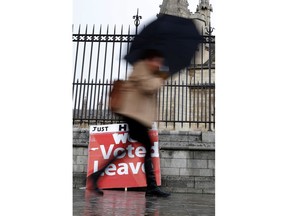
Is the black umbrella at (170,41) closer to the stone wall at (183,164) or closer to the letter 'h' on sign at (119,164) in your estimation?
the letter 'h' on sign at (119,164)

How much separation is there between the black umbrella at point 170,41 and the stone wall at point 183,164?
4424 mm

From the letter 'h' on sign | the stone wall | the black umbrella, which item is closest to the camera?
the black umbrella

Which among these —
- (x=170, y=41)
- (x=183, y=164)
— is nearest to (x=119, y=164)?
(x=183, y=164)

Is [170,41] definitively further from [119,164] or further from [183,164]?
[183,164]

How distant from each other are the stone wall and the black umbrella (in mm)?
4424

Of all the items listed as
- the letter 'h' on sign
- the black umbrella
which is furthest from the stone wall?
the black umbrella

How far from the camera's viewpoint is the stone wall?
21.7 feet

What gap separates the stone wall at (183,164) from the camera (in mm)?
6602

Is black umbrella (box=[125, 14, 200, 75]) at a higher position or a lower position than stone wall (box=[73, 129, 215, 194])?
higher

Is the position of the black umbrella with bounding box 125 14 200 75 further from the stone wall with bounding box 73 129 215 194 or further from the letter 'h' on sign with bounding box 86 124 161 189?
the stone wall with bounding box 73 129 215 194

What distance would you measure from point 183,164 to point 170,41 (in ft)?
15.1

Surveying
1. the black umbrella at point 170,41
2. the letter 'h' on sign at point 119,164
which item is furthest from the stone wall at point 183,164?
the black umbrella at point 170,41
